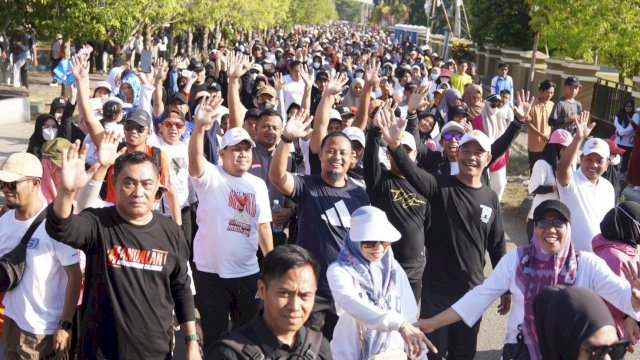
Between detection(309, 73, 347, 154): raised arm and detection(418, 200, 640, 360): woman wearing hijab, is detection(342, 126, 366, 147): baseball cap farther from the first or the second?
detection(418, 200, 640, 360): woman wearing hijab

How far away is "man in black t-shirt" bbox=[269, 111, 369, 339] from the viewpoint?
16.8 ft

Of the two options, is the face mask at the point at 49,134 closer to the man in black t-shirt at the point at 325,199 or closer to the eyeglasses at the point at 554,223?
the man in black t-shirt at the point at 325,199

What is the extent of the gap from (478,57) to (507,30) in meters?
7.44

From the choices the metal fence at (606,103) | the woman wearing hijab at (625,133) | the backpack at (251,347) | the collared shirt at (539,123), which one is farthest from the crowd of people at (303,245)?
the metal fence at (606,103)

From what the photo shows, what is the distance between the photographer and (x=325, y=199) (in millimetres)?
5219

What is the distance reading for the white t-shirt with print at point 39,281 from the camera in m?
4.17

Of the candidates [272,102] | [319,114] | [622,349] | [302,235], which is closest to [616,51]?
[272,102]

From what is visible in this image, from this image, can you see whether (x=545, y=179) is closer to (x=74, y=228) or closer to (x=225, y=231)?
(x=225, y=231)

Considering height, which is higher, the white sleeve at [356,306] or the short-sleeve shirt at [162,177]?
the short-sleeve shirt at [162,177]

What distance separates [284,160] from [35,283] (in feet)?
5.95

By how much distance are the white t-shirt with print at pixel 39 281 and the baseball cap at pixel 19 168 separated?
9.9 inches

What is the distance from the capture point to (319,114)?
6598 millimetres

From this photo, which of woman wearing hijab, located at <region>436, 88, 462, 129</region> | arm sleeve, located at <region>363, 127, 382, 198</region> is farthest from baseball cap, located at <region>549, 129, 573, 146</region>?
woman wearing hijab, located at <region>436, 88, 462, 129</region>

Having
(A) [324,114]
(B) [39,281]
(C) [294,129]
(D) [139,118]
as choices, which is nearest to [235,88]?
(A) [324,114]
